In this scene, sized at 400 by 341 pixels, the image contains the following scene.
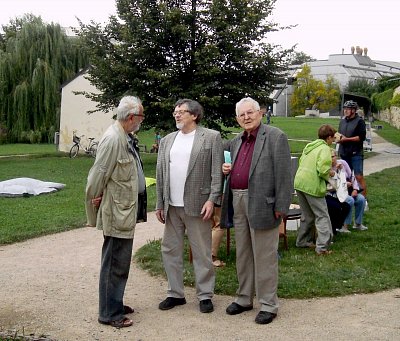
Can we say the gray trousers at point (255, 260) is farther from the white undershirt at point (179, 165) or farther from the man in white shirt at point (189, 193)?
the white undershirt at point (179, 165)

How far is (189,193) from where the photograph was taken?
18.7 feet

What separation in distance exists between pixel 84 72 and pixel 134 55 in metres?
10.3

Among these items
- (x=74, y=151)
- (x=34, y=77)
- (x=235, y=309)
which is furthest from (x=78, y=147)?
(x=235, y=309)

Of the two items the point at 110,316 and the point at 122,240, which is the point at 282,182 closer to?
Answer: the point at 122,240

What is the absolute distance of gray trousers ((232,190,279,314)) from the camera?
5531 mm

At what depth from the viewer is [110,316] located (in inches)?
213

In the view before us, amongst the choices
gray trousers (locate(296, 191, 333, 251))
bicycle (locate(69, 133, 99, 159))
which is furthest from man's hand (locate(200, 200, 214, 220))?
bicycle (locate(69, 133, 99, 159))

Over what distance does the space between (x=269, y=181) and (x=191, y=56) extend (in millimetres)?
15350

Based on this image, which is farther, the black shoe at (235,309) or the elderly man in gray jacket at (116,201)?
the black shoe at (235,309)

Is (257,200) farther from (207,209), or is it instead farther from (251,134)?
(251,134)

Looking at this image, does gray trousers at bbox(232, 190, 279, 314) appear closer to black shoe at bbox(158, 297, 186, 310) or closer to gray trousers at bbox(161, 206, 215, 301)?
gray trousers at bbox(161, 206, 215, 301)

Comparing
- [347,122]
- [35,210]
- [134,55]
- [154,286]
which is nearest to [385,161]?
[134,55]

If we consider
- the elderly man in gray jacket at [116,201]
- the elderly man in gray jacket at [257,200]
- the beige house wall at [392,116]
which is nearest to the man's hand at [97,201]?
the elderly man in gray jacket at [116,201]

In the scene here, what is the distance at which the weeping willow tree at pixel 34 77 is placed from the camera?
3244cm
